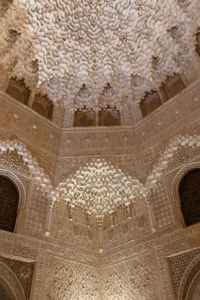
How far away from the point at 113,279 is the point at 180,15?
5.00 meters

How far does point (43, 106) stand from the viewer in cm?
627

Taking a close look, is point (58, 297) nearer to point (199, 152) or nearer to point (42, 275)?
point (42, 275)

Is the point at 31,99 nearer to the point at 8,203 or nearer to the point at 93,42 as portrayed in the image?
the point at 93,42

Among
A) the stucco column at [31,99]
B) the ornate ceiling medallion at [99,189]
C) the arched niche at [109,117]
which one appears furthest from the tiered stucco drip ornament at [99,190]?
the stucco column at [31,99]

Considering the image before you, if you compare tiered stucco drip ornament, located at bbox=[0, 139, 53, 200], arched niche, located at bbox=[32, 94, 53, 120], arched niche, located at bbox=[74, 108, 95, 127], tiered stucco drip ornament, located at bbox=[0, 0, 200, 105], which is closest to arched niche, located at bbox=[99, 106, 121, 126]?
arched niche, located at bbox=[74, 108, 95, 127]

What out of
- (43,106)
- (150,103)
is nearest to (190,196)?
(150,103)

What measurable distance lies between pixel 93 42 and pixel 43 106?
1.78 metres

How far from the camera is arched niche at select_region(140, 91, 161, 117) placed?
6098 millimetres

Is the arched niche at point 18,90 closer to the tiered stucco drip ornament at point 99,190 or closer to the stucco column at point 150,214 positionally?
the tiered stucco drip ornament at point 99,190

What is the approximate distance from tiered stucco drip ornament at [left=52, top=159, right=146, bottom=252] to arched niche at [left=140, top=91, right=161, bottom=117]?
1.59 m

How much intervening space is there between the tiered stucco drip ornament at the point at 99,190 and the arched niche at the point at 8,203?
0.74m

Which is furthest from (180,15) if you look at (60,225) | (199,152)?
(60,225)

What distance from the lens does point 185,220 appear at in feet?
14.8

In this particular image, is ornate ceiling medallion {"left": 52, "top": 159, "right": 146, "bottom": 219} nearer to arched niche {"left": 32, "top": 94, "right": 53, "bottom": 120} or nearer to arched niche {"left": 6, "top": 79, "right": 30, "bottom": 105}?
arched niche {"left": 32, "top": 94, "right": 53, "bottom": 120}
